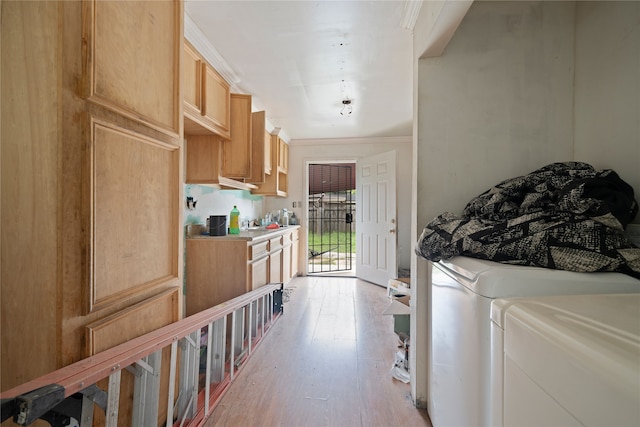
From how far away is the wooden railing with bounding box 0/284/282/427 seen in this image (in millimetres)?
616

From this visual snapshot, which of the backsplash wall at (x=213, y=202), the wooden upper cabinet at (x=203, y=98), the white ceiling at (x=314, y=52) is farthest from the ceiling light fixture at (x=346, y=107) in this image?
the backsplash wall at (x=213, y=202)

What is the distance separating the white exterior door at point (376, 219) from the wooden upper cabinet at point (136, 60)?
285 cm

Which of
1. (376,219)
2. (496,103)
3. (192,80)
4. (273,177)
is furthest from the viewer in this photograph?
(376,219)

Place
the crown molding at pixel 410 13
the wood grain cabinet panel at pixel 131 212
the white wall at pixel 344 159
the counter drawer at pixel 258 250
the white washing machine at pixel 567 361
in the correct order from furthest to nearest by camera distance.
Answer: the white wall at pixel 344 159
the counter drawer at pixel 258 250
the crown molding at pixel 410 13
the wood grain cabinet panel at pixel 131 212
the white washing machine at pixel 567 361

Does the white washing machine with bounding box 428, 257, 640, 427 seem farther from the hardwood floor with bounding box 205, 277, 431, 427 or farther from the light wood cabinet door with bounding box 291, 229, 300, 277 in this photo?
the light wood cabinet door with bounding box 291, 229, 300, 277

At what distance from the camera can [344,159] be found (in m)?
4.27

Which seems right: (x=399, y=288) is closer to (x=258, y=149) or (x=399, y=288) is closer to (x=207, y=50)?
(x=258, y=149)

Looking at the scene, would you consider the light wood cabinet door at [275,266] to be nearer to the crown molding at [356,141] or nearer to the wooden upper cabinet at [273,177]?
the wooden upper cabinet at [273,177]

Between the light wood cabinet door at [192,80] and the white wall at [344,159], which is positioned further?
the white wall at [344,159]

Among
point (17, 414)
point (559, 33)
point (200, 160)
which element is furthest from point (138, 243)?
point (559, 33)

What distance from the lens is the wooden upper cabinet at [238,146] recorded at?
2.32 meters

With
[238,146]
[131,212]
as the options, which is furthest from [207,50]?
[131,212]

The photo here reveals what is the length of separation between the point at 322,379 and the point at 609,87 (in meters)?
2.08

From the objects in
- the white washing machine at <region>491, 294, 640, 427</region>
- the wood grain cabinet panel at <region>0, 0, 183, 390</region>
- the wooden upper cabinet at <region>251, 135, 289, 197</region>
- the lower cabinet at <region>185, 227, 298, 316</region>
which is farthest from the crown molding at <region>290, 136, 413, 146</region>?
the white washing machine at <region>491, 294, 640, 427</region>
